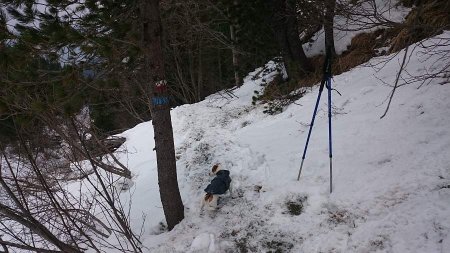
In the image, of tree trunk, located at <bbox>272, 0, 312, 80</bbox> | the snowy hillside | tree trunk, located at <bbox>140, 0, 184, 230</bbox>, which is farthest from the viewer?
tree trunk, located at <bbox>272, 0, 312, 80</bbox>

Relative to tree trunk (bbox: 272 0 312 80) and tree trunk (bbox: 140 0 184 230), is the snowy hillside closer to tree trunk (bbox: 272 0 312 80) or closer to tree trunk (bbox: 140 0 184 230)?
tree trunk (bbox: 140 0 184 230)

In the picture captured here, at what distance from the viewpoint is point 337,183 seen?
16.4 ft

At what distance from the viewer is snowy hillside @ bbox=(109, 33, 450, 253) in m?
4.08

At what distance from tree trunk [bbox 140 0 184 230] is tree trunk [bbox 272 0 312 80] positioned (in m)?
4.83

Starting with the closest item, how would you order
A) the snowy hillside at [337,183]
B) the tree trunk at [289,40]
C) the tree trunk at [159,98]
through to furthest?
the snowy hillside at [337,183]
the tree trunk at [159,98]
the tree trunk at [289,40]

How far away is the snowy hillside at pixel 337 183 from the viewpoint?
161 inches

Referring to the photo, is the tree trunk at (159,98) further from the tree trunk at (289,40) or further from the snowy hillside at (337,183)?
the tree trunk at (289,40)

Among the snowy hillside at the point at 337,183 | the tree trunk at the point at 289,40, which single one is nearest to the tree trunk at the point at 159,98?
the snowy hillside at the point at 337,183

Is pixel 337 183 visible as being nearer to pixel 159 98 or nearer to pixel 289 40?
pixel 159 98

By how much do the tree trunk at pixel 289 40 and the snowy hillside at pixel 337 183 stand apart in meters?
1.60

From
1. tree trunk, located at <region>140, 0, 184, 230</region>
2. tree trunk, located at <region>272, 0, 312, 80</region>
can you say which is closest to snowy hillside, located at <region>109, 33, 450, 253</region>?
tree trunk, located at <region>140, 0, 184, 230</region>

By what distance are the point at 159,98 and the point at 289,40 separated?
5858mm

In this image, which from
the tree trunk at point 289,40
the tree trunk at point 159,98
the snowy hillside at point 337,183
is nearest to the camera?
the snowy hillside at point 337,183

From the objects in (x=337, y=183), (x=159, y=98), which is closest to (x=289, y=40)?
(x=337, y=183)
